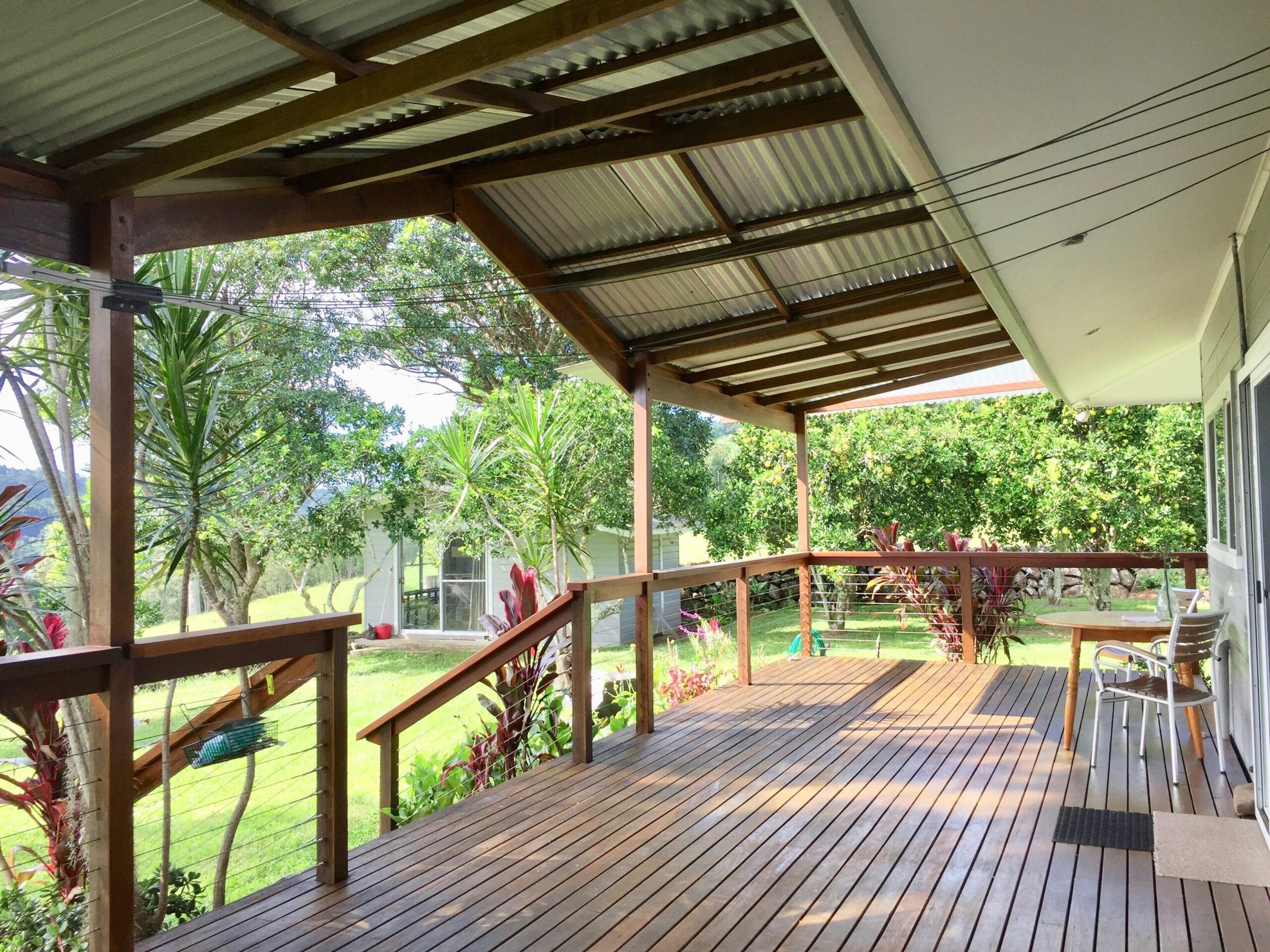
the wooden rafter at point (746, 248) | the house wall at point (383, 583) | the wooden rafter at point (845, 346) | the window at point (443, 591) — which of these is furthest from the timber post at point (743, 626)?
the house wall at point (383, 583)

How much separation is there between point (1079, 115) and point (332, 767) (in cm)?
321

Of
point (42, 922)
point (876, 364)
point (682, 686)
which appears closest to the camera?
point (42, 922)

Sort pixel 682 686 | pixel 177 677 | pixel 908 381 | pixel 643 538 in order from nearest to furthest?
pixel 177 677
pixel 643 538
pixel 682 686
pixel 908 381

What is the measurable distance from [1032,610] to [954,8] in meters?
14.8

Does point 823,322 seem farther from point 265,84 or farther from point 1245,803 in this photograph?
point 265,84

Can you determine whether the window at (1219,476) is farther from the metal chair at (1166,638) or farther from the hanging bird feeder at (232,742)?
the hanging bird feeder at (232,742)

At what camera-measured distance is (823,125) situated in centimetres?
371

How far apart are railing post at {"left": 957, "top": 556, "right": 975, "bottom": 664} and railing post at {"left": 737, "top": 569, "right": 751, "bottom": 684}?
6.87ft

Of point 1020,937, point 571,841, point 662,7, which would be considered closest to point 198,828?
point 571,841

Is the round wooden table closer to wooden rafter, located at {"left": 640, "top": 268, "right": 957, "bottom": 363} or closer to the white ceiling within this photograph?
the white ceiling

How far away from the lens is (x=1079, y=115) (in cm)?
255

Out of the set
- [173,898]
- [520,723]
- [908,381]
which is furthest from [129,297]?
[908,381]

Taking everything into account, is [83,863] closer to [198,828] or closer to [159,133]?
[159,133]

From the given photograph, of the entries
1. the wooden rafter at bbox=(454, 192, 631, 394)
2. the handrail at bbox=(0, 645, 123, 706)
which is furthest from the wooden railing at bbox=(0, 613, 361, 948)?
the wooden rafter at bbox=(454, 192, 631, 394)
